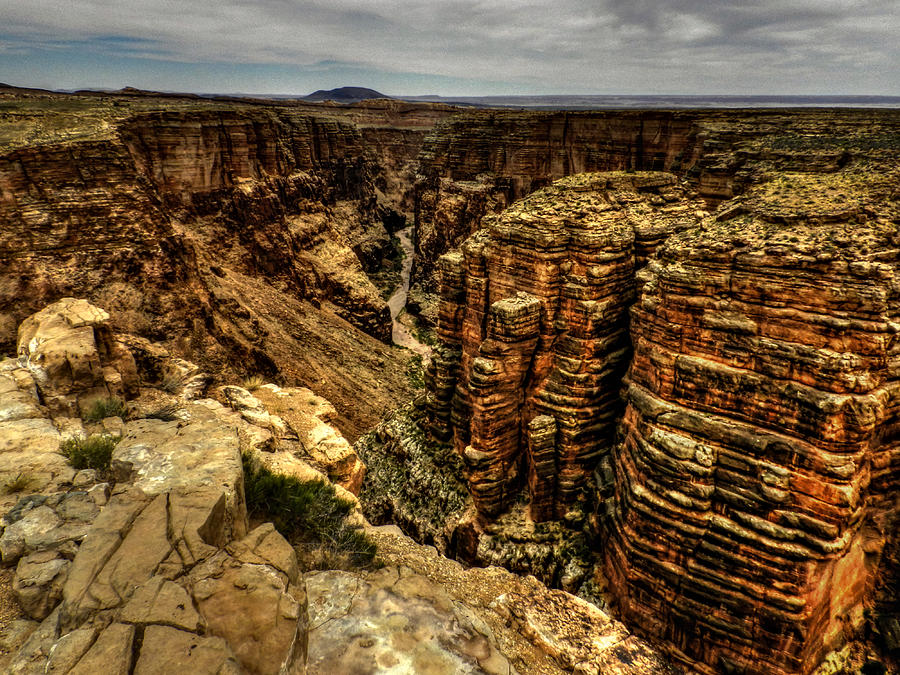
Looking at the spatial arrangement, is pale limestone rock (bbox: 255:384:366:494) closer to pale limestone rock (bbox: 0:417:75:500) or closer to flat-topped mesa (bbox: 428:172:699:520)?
flat-topped mesa (bbox: 428:172:699:520)

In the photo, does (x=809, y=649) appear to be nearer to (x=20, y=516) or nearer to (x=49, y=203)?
(x=20, y=516)

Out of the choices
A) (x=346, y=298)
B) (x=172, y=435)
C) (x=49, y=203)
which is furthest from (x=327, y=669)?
(x=346, y=298)

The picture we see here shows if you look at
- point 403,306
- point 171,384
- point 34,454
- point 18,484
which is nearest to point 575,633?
point 18,484

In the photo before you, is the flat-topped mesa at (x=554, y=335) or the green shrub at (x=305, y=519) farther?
the flat-topped mesa at (x=554, y=335)

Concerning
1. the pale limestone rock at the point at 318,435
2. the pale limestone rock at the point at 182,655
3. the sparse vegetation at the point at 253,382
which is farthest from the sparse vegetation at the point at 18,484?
the sparse vegetation at the point at 253,382

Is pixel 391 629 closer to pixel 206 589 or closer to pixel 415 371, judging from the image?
pixel 206 589

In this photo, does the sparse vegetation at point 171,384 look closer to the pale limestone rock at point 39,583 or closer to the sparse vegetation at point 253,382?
the sparse vegetation at point 253,382
